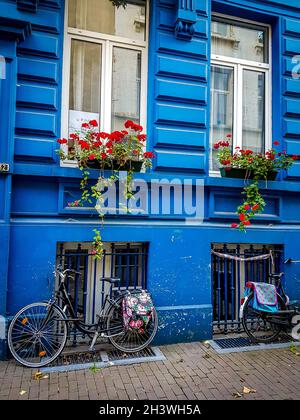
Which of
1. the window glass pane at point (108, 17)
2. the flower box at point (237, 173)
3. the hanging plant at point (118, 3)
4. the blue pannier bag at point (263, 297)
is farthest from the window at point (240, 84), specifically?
the blue pannier bag at point (263, 297)

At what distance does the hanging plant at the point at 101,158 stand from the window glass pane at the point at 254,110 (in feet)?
7.13

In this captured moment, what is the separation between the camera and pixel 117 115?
5434 millimetres

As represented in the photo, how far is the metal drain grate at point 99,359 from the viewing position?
4.06 m

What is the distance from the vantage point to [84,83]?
530 cm

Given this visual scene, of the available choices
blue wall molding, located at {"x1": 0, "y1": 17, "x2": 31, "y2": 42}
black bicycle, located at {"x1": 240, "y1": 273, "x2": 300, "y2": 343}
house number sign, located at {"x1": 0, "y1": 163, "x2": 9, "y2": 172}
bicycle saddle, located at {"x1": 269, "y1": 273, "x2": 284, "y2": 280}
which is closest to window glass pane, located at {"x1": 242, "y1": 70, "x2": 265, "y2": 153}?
bicycle saddle, located at {"x1": 269, "y1": 273, "x2": 284, "y2": 280}

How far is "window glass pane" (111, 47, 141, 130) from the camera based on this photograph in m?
5.44

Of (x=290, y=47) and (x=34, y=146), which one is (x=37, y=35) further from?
(x=290, y=47)

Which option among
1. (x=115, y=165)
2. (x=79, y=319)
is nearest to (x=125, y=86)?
(x=115, y=165)

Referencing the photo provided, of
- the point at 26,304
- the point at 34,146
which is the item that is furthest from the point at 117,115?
the point at 26,304

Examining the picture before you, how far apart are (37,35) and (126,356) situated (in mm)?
4493

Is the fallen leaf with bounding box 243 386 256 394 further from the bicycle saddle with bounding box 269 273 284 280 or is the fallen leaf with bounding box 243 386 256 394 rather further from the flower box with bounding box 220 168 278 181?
the flower box with bounding box 220 168 278 181

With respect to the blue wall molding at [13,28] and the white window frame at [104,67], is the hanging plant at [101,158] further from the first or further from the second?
the blue wall molding at [13,28]

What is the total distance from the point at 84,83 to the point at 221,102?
2.38 metres
